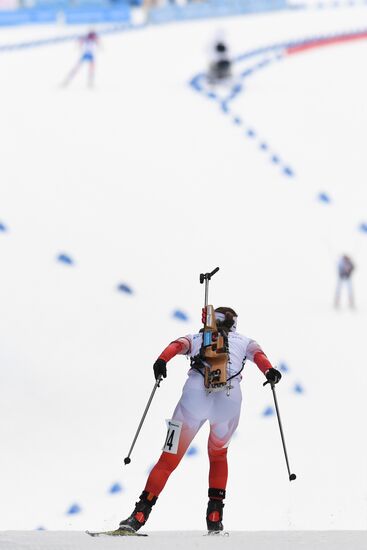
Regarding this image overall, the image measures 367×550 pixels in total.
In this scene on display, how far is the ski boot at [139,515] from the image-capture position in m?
6.21

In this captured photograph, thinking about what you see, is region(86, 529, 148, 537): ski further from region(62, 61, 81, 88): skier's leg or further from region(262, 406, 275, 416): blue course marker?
region(62, 61, 81, 88): skier's leg

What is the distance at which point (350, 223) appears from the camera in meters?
18.3

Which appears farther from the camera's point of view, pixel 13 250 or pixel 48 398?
pixel 13 250

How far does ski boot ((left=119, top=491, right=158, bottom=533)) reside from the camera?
621 cm

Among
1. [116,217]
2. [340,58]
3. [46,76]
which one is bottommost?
[116,217]

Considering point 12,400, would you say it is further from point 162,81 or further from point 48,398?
point 162,81

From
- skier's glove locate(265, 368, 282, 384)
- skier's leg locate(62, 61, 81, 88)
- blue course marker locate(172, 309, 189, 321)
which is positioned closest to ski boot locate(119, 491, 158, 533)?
skier's glove locate(265, 368, 282, 384)

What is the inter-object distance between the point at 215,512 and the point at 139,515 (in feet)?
1.40

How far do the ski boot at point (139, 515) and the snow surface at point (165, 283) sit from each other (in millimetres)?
907

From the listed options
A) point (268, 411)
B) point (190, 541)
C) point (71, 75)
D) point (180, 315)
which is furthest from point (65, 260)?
point (71, 75)

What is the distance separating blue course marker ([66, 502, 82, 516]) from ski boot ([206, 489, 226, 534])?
3055mm

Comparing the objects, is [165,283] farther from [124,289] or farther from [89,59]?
[89,59]

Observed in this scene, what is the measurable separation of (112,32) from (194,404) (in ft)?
93.6

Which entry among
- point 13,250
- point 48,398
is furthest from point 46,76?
point 48,398
